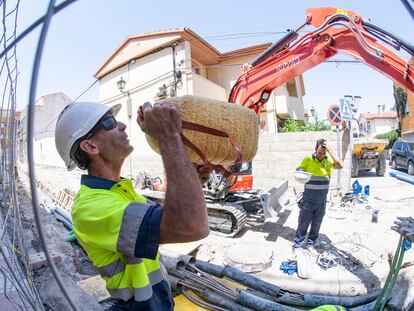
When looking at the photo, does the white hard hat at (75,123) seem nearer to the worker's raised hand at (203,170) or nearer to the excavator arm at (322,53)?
the worker's raised hand at (203,170)

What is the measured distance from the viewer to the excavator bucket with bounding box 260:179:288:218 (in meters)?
5.94

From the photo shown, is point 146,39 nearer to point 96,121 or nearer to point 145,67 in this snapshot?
point 145,67

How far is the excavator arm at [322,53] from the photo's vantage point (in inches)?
157

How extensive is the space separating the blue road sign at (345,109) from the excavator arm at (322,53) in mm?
2493

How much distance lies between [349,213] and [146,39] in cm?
1168

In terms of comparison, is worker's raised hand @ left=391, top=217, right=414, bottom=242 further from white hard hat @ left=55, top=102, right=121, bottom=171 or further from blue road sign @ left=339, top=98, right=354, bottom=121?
blue road sign @ left=339, top=98, right=354, bottom=121

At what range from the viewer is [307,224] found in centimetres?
511

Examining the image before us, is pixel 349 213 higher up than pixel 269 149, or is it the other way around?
pixel 269 149

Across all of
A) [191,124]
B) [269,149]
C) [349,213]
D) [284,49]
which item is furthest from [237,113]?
[269,149]

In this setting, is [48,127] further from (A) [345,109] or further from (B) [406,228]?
(B) [406,228]

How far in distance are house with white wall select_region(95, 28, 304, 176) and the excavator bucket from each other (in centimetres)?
531

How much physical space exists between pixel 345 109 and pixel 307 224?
11.6 ft

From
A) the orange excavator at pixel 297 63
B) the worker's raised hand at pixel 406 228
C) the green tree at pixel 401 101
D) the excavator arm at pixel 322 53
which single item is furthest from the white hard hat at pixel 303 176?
the green tree at pixel 401 101

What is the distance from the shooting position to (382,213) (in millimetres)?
7191
